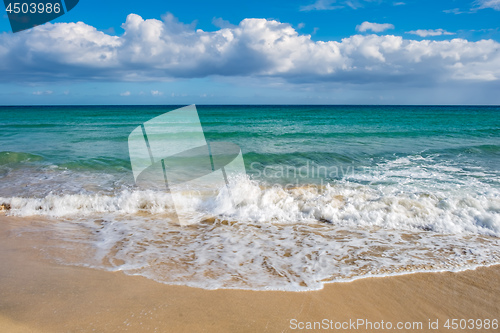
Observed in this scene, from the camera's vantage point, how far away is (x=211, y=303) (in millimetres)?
2869

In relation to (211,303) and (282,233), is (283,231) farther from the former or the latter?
(211,303)

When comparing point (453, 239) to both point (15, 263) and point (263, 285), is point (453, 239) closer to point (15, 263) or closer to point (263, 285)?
point (263, 285)

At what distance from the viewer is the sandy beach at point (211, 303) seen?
2582 millimetres

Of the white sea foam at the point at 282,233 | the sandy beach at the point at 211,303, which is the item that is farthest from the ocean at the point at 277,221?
the sandy beach at the point at 211,303

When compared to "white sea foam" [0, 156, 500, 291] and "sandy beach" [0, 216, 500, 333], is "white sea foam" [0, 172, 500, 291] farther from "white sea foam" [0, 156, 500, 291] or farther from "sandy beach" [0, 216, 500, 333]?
"sandy beach" [0, 216, 500, 333]

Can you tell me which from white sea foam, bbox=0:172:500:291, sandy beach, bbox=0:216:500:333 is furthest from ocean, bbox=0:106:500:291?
sandy beach, bbox=0:216:500:333

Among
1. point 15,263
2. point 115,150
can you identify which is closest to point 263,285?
point 15,263

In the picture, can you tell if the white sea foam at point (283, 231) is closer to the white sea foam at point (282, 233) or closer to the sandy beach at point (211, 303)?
the white sea foam at point (282, 233)

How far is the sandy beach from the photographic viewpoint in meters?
2.58

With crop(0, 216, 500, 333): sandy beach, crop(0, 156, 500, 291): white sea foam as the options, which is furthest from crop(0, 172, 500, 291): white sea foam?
crop(0, 216, 500, 333): sandy beach

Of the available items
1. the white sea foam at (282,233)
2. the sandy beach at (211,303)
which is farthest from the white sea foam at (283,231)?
the sandy beach at (211,303)

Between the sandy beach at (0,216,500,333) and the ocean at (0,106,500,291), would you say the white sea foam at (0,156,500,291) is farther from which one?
the sandy beach at (0,216,500,333)

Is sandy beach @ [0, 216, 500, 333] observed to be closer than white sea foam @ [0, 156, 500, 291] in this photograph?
Yes

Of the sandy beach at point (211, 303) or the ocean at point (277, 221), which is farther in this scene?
the ocean at point (277, 221)
